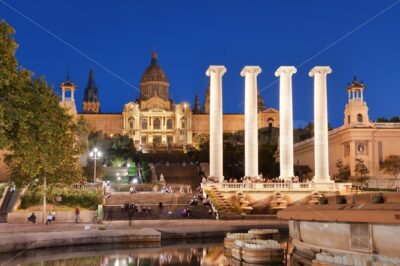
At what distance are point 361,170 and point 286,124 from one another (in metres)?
24.0

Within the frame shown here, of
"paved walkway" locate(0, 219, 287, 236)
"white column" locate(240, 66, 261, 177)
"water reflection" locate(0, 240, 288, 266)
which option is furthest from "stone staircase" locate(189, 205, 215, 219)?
"water reflection" locate(0, 240, 288, 266)

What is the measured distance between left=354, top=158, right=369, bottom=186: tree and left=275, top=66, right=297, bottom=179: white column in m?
23.1

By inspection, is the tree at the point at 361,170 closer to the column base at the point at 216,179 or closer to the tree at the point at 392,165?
the tree at the point at 392,165

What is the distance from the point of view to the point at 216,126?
70.9m

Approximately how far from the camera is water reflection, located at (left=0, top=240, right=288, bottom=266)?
2995cm

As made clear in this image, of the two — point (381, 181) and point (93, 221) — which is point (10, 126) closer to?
point (93, 221)

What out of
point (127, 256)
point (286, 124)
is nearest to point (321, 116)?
point (286, 124)

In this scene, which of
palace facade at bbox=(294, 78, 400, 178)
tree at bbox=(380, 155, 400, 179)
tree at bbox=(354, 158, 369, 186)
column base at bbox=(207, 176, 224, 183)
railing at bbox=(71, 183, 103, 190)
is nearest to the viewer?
railing at bbox=(71, 183, 103, 190)

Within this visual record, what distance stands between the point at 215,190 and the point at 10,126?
107ft

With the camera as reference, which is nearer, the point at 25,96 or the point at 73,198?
the point at 25,96

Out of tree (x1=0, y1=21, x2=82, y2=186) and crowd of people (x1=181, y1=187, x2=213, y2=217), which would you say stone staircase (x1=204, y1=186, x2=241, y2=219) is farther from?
tree (x1=0, y1=21, x2=82, y2=186)

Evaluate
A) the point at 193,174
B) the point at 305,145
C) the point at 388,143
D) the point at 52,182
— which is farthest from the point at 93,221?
the point at 305,145

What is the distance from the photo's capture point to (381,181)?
90562 mm

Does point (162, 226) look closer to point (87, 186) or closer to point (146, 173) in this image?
point (87, 186)
